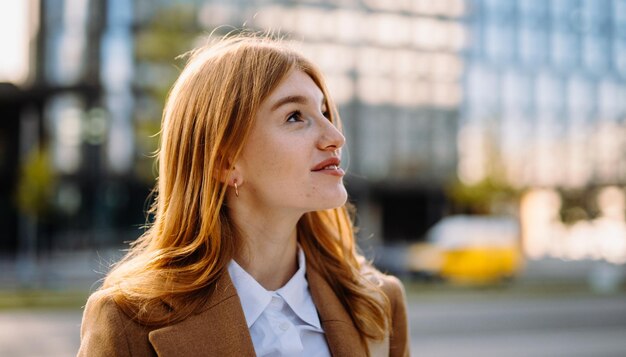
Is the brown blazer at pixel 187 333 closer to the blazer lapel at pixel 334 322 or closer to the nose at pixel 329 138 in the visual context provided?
the blazer lapel at pixel 334 322

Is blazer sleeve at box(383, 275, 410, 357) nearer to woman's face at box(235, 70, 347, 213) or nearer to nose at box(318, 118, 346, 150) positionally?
woman's face at box(235, 70, 347, 213)

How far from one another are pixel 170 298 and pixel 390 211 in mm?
49110

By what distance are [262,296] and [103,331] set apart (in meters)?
0.50

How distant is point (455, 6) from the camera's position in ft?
167

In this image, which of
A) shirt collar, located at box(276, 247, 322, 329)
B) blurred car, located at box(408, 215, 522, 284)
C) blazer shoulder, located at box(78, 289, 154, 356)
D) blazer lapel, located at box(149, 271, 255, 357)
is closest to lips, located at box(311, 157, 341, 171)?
shirt collar, located at box(276, 247, 322, 329)

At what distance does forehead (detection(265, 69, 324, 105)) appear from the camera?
2.21 meters

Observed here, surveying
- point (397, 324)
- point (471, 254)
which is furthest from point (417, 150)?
point (397, 324)

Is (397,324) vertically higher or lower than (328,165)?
lower

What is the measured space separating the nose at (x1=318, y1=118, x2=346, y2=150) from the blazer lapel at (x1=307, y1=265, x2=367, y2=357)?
47 centimetres

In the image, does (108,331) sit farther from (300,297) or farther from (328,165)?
(328,165)

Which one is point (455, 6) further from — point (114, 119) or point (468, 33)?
point (114, 119)

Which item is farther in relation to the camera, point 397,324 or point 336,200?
point 397,324

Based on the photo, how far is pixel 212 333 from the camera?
6.82ft

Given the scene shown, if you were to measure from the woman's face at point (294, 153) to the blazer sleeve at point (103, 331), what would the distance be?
0.59m
